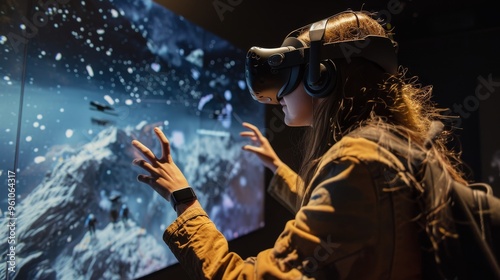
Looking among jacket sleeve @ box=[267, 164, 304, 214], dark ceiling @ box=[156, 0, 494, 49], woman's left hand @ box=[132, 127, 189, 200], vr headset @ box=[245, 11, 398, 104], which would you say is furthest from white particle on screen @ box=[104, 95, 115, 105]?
dark ceiling @ box=[156, 0, 494, 49]

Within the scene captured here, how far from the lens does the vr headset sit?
903 millimetres

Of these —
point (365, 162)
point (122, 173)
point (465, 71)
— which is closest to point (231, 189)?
point (122, 173)

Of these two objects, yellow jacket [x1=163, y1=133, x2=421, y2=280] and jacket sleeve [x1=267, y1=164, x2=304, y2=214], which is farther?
jacket sleeve [x1=267, y1=164, x2=304, y2=214]

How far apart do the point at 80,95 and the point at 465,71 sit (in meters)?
2.61

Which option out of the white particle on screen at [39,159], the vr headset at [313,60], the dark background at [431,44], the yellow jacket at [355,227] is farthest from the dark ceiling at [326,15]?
the yellow jacket at [355,227]

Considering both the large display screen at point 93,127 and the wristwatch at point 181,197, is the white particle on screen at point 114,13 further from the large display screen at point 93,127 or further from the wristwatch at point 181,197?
the wristwatch at point 181,197

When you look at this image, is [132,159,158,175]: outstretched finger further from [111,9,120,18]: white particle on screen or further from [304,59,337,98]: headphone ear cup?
[111,9,120,18]: white particle on screen

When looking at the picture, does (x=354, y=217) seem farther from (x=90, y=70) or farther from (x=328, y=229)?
(x=90, y=70)

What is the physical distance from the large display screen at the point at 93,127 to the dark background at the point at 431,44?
0.54 metres

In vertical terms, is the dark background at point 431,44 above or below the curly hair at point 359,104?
above

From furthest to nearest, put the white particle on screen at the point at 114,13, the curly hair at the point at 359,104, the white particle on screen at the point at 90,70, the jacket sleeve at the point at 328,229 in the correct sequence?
the white particle on screen at the point at 114,13 < the white particle on screen at the point at 90,70 < the curly hair at the point at 359,104 < the jacket sleeve at the point at 328,229

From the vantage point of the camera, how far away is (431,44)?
281 centimetres

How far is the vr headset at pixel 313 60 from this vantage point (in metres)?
0.90

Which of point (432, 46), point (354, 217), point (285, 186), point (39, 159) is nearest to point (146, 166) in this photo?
point (39, 159)
